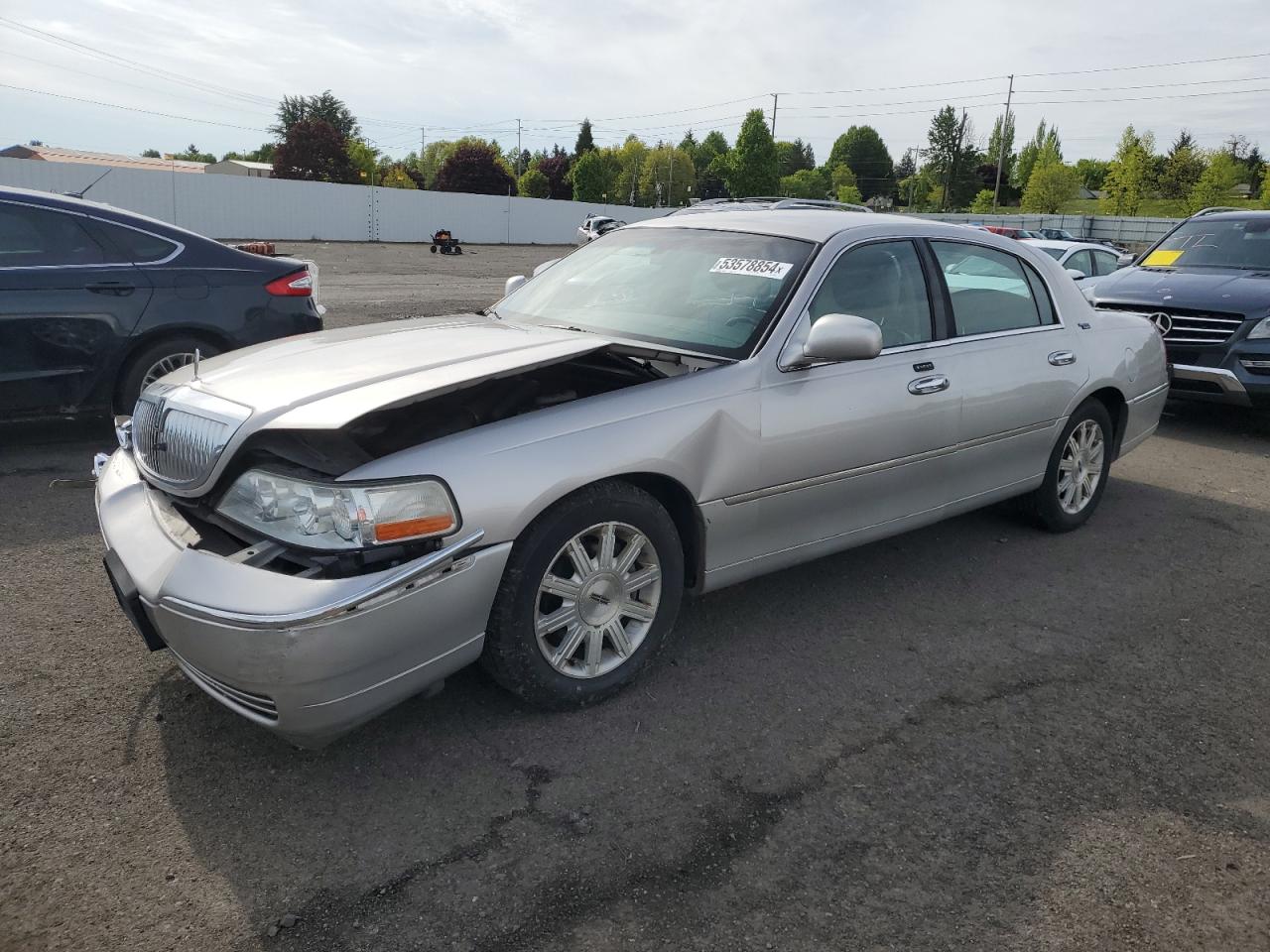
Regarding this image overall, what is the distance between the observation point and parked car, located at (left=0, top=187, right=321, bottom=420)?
18.9 feet

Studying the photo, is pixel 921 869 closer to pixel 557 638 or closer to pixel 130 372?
pixel 557 638

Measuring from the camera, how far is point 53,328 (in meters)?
5.79

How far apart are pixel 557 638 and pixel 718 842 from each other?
89cm

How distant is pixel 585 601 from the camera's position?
3.21m

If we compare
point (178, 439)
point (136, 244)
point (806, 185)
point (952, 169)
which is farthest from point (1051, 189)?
point (178, 439)

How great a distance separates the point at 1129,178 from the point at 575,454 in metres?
84.7

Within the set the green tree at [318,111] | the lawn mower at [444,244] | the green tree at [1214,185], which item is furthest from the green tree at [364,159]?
the green tree at [1214,185]

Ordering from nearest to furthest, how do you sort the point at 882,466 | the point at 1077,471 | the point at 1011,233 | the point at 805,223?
the point at 882,466
the point at 805,223
the point at 1077,471
the point at 1011,233

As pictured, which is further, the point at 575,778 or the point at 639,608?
the point at 639,608

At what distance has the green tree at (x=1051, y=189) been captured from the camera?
82750 millimetres

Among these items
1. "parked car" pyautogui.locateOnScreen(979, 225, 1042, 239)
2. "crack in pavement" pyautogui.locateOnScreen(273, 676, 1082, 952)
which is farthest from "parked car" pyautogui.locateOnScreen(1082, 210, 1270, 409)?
"crack in pavement" pyautogui.locateOnScreen(273, 676, 1082, 952)

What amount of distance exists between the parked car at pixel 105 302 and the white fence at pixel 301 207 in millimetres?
32515

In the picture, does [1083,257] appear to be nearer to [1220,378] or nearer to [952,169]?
[1220,378]

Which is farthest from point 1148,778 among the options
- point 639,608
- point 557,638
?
point 557,638
